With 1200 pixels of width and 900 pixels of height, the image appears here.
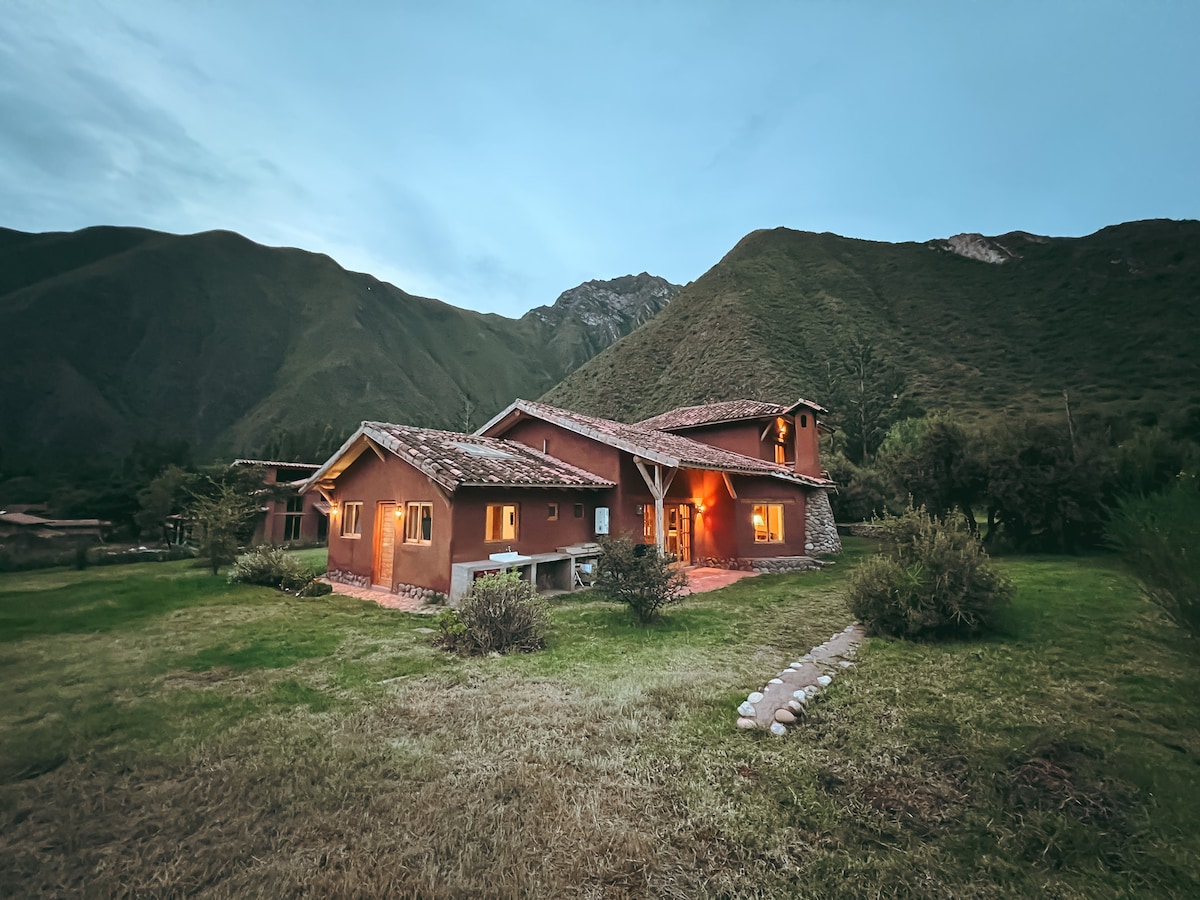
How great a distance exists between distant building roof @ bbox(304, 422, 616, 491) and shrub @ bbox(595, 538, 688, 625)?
3385 mm

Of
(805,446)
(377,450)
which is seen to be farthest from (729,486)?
(377,450)

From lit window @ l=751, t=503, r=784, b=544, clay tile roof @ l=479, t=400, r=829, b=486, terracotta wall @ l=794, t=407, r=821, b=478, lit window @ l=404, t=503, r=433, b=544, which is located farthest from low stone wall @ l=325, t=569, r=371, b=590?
terracotta wall @ l=794, t=407, r=821, b=478

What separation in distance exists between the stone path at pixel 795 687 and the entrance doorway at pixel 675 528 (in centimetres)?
785

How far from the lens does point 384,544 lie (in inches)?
486

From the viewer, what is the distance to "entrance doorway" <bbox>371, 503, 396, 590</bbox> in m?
12.2

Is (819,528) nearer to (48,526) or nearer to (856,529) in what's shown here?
(856,529)

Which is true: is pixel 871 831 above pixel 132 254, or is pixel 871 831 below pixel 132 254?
below

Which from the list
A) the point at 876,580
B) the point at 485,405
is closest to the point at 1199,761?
the point at 876,580

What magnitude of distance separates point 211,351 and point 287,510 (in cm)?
5064

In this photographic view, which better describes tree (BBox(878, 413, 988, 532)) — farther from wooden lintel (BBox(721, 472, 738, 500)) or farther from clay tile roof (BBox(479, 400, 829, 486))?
wooden lintel (BBox(721, 472, 738, 500))

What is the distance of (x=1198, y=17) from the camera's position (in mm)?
18422

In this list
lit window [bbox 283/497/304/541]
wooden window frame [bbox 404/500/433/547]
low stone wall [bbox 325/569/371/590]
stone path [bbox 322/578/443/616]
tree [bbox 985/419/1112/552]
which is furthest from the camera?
lit window [bbox 283/497/304/541]

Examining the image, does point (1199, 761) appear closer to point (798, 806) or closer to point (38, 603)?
point (798, 806)

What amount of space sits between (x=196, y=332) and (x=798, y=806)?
81345mm
